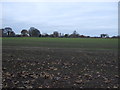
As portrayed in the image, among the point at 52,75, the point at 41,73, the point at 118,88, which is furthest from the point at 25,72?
the point at 118,88

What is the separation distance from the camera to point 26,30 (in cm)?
12269

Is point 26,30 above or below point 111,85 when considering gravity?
above

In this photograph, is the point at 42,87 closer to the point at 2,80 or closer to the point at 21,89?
the point at 21,89

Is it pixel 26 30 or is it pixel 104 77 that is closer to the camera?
pixel 104 77

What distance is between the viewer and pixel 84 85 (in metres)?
6.43

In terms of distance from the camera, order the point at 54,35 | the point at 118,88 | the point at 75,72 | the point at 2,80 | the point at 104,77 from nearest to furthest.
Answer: the point at 118,88 < the point at 2,80 < the point at 104,77 < the point at 75,72 < the point at 54,35

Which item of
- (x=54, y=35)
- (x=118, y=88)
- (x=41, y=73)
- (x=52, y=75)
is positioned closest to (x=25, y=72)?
(x=41, y=73)

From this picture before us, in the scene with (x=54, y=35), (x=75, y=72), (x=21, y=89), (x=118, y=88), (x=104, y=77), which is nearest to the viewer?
(x=21, y=89)

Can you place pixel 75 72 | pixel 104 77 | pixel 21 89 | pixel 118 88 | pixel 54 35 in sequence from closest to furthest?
pixel 21 89 → pixel 118 88 → pixel 104 77 → pixel 75 72 → pixel 54 35

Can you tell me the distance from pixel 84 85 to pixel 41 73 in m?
2.35

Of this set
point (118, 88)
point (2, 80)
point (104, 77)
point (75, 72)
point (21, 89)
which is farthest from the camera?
point (75, 72)

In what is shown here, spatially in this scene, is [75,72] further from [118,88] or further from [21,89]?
[21,89]

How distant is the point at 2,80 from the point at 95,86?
3.47 m

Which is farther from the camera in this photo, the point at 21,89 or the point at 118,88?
the point at 118,88
